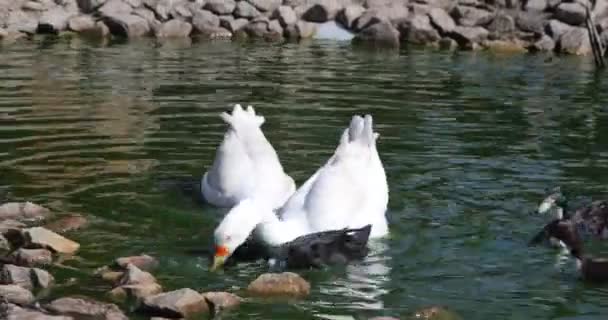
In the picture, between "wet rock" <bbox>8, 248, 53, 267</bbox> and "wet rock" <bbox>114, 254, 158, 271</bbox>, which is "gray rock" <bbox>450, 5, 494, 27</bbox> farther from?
"wet rock" <bbox>8, 248, 53, 267</bbox>

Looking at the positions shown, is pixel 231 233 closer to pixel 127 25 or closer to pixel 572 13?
pixel 127 25

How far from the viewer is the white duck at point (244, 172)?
10031 mm

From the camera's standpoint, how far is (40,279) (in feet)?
26.6

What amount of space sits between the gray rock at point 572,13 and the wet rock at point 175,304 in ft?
56.9

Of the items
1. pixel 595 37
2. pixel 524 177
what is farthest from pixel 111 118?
pixel 595 37

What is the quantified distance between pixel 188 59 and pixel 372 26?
4501 mm

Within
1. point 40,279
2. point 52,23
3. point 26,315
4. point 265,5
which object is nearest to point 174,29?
point 265,5

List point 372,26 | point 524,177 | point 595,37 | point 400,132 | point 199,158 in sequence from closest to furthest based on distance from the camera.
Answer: point 524,177 < point 199,158 < point 400,132 < point 595,37 < point 372,26

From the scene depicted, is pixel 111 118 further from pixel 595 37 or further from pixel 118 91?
pixel 595 37

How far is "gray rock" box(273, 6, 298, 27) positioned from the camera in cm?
2478

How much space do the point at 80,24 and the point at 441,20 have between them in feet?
23.4

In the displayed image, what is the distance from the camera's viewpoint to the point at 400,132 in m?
13.5

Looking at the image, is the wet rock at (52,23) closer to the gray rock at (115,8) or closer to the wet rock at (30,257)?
the gray rock at (115,8)

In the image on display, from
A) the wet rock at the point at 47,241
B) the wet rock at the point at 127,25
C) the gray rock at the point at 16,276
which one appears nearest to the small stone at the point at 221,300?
the gray rock at the point at 16,276
